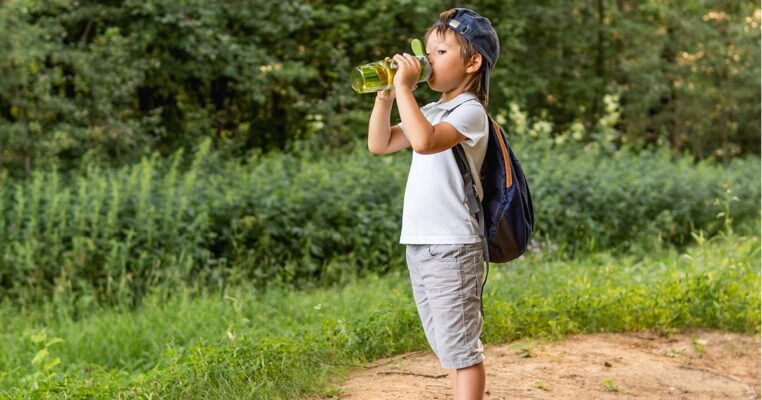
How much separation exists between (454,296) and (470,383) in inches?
11.8

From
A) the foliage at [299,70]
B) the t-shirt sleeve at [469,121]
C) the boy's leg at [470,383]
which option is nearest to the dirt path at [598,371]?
the boy's leg at [470,383]

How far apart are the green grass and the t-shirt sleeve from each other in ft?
4.21

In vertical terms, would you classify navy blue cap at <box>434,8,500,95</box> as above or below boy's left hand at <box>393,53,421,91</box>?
above

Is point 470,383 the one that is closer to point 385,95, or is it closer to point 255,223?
point 385,95

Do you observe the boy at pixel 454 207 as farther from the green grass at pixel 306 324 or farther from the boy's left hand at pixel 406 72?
the green grass at pixel 306 324

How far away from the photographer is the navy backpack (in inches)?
120

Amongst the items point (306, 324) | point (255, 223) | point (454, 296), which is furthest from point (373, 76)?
point (255, 223)

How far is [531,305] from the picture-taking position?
4898mm

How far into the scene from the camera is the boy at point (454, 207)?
9.82 ft

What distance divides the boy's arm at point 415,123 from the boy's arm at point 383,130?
5.5 inches

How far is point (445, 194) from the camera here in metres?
3.03

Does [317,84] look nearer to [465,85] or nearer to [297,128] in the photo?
[297,128]

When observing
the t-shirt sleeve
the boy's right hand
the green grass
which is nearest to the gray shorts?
the t-shirt sleeve

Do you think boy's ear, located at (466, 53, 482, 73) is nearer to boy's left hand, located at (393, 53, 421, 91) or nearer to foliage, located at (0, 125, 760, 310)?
boy's left hand, located at (393, 53, 421, 91)
